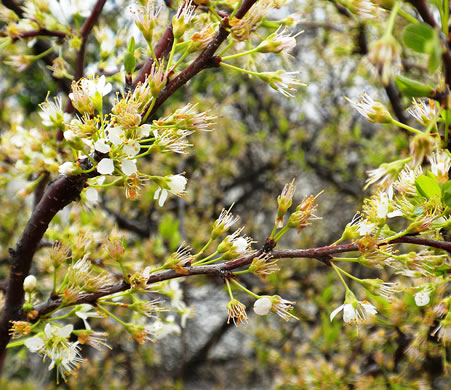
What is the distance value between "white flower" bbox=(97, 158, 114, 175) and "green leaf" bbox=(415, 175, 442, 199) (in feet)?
2.01

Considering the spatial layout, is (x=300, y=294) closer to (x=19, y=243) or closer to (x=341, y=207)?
(x=341, y=207)

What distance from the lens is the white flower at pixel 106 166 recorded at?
89 cm

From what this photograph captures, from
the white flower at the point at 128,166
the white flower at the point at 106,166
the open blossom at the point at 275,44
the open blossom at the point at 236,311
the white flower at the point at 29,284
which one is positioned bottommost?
the white flower at the point at 29,284

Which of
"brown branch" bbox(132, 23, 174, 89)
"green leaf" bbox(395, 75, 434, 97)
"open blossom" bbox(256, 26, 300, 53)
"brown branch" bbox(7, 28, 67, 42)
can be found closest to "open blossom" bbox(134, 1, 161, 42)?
"brown branch" bbox(132, 23, 174, 89)

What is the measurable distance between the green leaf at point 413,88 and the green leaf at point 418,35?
0.16ft

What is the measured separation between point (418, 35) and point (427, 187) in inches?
14.4

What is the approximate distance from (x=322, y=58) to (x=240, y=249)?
10.3 feet

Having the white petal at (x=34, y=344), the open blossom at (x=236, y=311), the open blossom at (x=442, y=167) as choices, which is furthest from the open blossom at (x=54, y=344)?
the open blossom at (x=442, y=167)

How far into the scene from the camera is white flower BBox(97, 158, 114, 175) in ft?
2.93

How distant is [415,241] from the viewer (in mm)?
932

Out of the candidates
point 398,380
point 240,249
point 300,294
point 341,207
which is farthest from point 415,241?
point 341,207

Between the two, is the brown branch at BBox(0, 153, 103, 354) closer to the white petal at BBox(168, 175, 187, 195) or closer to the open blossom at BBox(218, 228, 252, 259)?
the white petal at BBox(168, 175, 187, 195)

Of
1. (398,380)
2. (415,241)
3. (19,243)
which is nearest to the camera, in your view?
(415,241)

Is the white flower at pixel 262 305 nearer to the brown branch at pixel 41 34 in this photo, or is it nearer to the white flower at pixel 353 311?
the white flower at pixel 353 311
